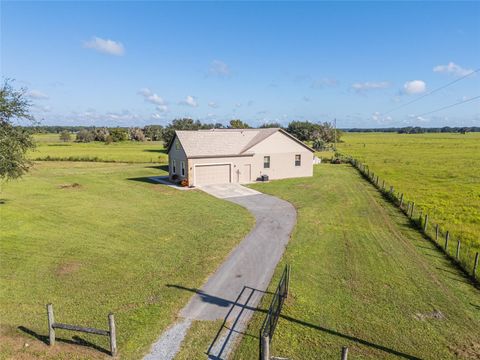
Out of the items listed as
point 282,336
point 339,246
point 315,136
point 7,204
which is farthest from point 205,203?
point 315,136

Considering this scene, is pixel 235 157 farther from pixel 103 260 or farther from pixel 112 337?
pixel 112 337

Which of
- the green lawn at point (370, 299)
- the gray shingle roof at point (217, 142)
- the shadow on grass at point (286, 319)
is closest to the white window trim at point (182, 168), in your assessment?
the gray shingle roof at point (217, 142)

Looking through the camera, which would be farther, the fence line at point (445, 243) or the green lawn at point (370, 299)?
the fence line at point (445, 243)

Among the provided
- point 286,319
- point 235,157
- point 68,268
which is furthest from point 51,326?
point 235,157

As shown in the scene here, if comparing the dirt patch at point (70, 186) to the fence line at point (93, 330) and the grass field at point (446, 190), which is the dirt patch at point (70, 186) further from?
the grass field at point (446, 190)

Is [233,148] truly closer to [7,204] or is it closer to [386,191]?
[386,191]

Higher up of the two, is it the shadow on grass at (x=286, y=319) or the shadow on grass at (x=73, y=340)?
the shadow on grass at (x=73, y=340)

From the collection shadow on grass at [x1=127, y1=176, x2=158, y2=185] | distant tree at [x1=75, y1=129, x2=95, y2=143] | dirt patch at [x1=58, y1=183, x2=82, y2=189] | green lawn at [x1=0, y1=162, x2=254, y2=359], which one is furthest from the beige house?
distant tree at [x1=75, y1=129, x2=95, y2=143]
